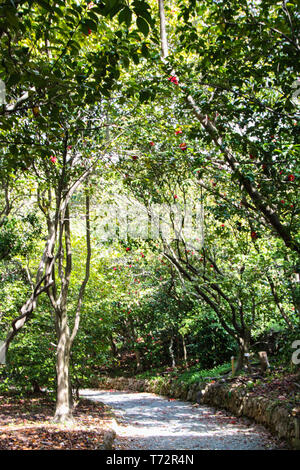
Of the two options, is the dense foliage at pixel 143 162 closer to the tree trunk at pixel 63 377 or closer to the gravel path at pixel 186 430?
the tree trunk at pixel 63 377

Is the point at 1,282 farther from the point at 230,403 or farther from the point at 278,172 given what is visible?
the point at 278,172

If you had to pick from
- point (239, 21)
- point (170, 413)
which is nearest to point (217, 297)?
point (170, 413)

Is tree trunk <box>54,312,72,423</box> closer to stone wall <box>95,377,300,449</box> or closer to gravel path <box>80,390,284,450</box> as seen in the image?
A: gravel path <box>80,390,284,450</box>

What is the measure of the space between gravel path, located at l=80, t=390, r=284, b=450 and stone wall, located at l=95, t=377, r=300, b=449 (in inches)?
8.4

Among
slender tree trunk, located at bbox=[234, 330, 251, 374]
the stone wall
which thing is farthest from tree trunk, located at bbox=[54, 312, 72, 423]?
slender tree trunk, located at bbox=[234, 330, 251, 374]

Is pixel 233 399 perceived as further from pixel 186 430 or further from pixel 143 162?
pixel 143 162

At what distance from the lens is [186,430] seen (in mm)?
7883

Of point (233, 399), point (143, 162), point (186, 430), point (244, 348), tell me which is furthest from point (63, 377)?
point (244, 348)

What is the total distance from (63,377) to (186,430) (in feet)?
10.0

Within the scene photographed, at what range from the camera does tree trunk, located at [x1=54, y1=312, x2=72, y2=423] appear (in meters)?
7.05

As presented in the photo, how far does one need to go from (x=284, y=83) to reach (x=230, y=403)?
8.31 meters

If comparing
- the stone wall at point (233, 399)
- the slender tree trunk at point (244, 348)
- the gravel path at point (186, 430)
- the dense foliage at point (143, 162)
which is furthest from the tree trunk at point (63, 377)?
the slender tree trunk at point (244, 348)

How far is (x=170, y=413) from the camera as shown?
33.3 ft

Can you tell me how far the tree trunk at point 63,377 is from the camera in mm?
7055
